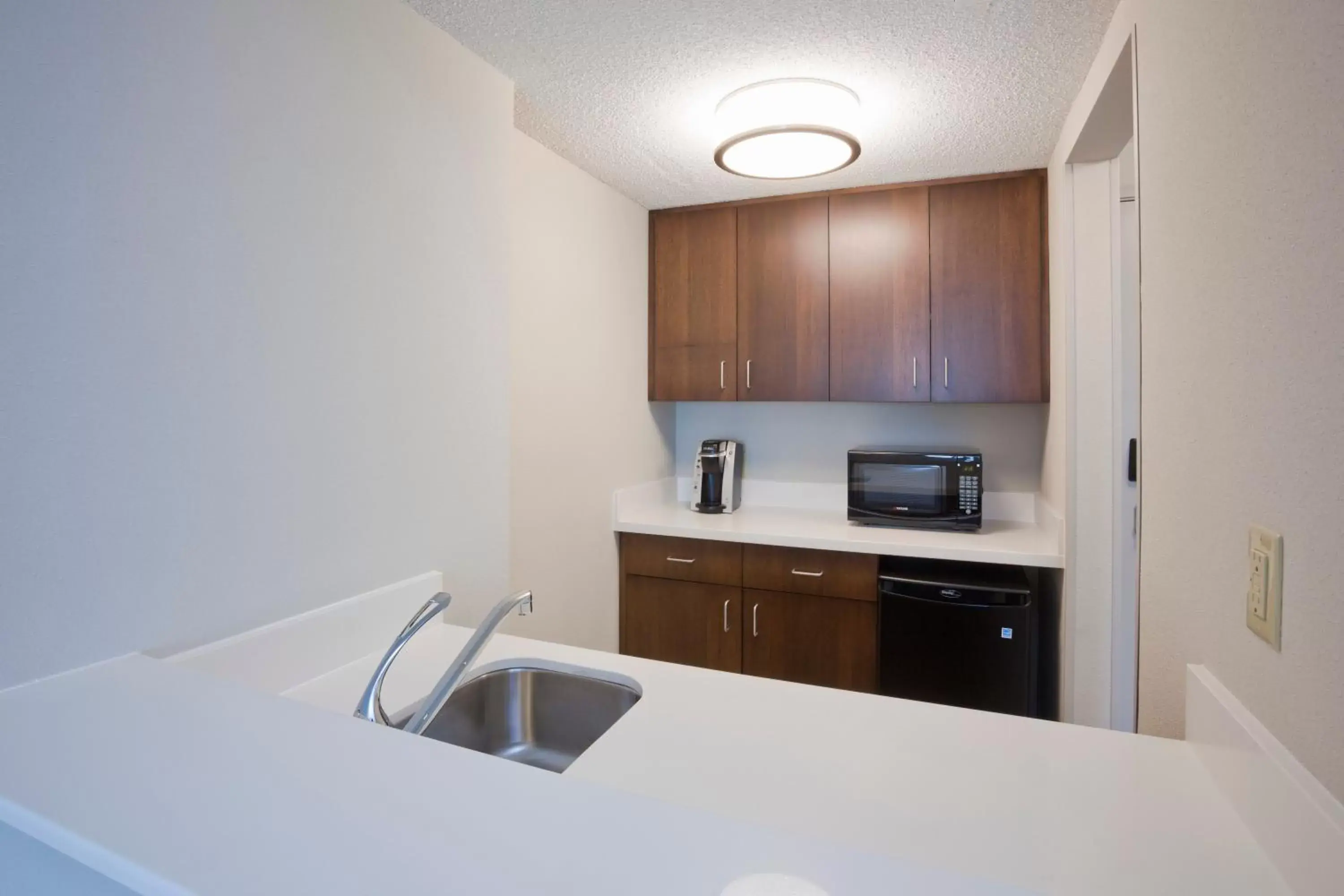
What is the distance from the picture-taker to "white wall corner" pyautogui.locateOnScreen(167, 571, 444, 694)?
3.64 ft

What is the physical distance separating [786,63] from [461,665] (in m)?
1.59

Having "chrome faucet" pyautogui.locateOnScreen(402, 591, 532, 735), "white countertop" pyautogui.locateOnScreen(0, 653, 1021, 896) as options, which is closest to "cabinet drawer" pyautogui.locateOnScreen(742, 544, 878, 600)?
"chrome faucet" pyautogui.locateOnScreen(402, 591, 532, 735)

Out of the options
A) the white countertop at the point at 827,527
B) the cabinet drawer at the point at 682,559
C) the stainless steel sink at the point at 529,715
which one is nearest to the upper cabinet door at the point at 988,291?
the white countertop at the point at 827,527

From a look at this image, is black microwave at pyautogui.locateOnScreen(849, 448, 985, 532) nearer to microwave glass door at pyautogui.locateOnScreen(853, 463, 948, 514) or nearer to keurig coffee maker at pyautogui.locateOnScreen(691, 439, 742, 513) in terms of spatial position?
microwave glass door at pyautogui.locateOnScreen(853, 463, 948, 514)

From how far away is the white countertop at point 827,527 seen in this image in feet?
7.43

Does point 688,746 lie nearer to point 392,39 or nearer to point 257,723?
point 257,723

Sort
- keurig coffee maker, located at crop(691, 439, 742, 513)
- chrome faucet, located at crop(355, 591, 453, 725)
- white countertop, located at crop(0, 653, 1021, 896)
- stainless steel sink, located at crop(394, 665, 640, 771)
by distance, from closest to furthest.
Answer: white countertop, located at crop(0, 653, 1021, 896), chrome faucet, located at crop(355, 591, 453, 725), stainless steel sink, located at crop(394, 665, 640, 771), keurig coffee maker, located at crop(691, 439, 742, 513)

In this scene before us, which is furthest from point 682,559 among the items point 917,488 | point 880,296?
point 880,296

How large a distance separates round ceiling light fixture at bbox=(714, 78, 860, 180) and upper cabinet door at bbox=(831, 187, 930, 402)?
0.65 m

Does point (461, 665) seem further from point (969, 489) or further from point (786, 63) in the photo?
point (969, 489)

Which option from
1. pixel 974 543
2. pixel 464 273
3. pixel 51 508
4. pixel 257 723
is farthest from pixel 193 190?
pixel 974 543

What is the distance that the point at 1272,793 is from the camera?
70cm

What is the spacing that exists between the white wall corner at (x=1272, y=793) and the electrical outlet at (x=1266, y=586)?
4.3 inches

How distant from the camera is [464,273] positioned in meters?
1.65
